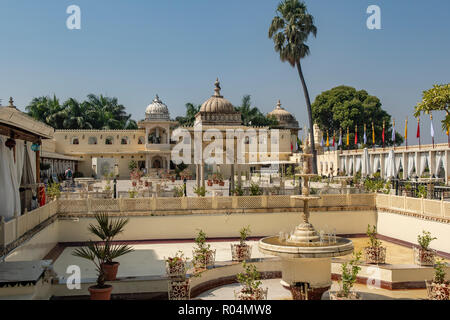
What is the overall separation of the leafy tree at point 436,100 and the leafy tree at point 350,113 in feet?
126

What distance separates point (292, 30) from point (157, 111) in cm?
1838

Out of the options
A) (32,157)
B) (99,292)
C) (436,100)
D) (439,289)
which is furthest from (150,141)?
(439,289)

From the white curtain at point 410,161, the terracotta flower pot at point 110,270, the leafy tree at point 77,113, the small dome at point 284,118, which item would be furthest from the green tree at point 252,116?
the terracotta flower pot at point 110,270

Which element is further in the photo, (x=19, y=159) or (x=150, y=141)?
(x=150, y=141)

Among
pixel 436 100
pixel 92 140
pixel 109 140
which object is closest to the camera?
pixel 436 100

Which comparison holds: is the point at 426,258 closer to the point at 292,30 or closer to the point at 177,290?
the point at 177,290

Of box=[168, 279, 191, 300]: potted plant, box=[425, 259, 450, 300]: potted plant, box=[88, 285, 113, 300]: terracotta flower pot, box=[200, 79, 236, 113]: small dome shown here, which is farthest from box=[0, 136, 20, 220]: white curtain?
box=[200, 79, 236, 113]: small dome

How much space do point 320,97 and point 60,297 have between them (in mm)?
55857

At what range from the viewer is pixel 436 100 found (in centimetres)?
1731

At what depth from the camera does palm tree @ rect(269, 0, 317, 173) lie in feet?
110

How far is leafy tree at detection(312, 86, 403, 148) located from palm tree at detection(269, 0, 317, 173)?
2396 centimetres

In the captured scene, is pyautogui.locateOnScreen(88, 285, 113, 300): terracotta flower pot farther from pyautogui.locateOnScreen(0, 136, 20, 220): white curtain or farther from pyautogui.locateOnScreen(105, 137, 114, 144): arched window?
pyautogui.locateOnScreen(105, 137, 114, 144): arched window

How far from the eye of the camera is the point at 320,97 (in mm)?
61500

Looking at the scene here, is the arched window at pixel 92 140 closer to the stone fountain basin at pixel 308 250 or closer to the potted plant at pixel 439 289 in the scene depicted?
the stone fountain basin at pixel 308 250
